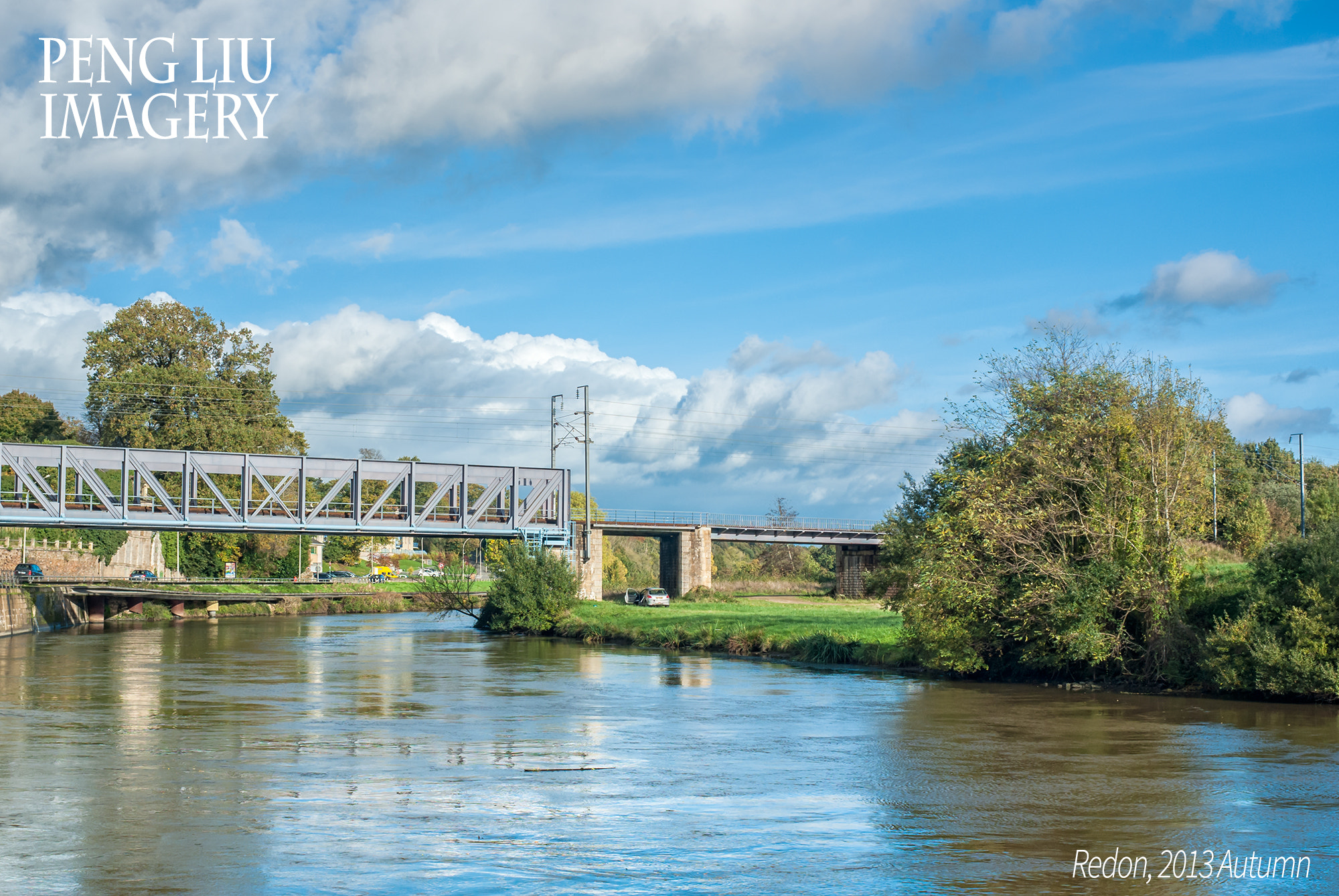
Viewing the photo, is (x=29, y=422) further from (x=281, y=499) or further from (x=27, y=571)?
(x=281, y=499)

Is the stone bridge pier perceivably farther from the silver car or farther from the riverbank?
the riverbank

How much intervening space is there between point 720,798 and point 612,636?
41.5 meters

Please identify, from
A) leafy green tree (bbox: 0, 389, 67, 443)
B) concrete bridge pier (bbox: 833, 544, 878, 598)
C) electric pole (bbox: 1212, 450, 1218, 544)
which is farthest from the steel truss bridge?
electric pole (bbox: 1212, 450, 1218, 544)

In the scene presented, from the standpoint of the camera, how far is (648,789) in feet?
61.4

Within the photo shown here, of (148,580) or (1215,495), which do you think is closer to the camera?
(1215,495)

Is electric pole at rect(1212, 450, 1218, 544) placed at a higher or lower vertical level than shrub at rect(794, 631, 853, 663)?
higher

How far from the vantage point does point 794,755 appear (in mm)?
22453

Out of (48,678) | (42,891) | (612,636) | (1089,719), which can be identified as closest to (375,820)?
(42,891)

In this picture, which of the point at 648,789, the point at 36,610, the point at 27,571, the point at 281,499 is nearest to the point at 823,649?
the point at 648,789

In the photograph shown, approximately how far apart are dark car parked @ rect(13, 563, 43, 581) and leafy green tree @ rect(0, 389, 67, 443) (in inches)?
865

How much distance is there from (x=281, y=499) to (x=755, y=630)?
36.4 m

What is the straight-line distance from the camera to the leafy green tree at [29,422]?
98.9 m

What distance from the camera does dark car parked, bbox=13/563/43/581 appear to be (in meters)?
73.3

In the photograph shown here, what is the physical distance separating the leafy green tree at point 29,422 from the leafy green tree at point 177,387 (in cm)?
654
